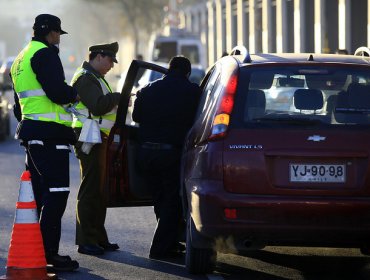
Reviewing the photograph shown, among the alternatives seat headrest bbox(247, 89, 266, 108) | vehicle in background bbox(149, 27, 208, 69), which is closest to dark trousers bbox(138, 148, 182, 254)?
seat headrest bbox(247, 89, 266, 108)

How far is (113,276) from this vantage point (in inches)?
324

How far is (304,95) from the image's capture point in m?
7.78

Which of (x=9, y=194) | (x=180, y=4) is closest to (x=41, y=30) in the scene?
(x=9, y=194)

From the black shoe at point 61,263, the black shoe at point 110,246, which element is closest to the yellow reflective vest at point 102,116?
the black shoe at point 110,246

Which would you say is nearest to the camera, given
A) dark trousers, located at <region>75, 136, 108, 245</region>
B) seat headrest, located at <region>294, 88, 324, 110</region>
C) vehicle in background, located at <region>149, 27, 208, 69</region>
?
seat headrest, located at <region>294, 88, 324, 110</region>

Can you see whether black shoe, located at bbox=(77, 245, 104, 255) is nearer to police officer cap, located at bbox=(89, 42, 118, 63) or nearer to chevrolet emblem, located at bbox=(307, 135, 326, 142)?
police officer cap, located at bbox=(89, 42, 118, 63)

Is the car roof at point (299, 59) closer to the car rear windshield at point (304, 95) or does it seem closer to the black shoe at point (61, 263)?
the car rear windshield at point (304, 95)

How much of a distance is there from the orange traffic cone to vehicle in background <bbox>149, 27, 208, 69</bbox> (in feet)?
116

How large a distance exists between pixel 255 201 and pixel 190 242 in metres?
0.85

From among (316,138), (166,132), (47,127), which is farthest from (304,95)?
(47,127)

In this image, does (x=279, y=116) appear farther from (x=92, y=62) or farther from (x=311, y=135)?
(x=92, y=62)

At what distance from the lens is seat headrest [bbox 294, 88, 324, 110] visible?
25.4 ft

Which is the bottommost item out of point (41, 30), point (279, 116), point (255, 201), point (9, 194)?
point (9, 194)

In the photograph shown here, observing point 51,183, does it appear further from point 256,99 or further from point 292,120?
point 292,120
